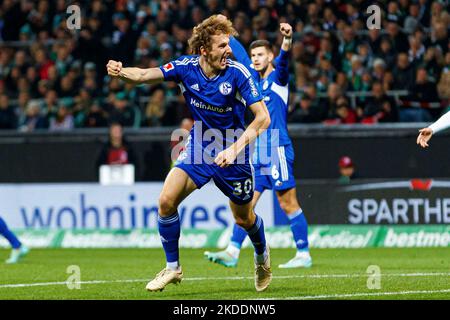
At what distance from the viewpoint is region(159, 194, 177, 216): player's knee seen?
957cm

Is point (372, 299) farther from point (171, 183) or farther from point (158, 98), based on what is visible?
point (158, 98)

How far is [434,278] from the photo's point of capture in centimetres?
1095

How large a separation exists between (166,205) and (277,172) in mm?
3969

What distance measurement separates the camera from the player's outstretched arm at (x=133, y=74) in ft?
30.4

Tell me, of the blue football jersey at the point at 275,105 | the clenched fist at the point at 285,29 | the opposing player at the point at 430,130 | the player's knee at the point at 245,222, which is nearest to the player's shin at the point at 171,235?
the player's knee at the point at 245,222

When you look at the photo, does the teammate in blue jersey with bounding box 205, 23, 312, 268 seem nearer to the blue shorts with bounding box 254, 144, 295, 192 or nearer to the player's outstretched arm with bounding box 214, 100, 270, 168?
the blue shorts with bounding box 254, 144, 295, 192

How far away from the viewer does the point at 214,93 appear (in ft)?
31.7

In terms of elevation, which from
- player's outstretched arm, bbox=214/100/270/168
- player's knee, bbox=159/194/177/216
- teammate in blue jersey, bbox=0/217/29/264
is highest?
player's outstretched arm, bbox=214/100/270/168

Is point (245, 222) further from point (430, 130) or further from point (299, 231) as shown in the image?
point (299, 231)

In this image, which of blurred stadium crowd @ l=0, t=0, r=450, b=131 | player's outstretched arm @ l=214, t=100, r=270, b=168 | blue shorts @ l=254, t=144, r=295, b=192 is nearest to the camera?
player's outstretched arm @ l=214, t=100, r=270, b=168

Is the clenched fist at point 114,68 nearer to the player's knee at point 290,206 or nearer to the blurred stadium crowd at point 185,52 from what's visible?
the player's knee at point 290,206

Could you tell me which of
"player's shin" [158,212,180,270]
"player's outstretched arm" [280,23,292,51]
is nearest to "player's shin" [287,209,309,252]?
"player's outstretched arm" [280,23,292,51]

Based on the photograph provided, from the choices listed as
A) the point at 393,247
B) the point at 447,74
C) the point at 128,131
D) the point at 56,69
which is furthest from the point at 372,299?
the point at 56,69

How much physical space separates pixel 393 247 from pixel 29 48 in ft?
33.5
